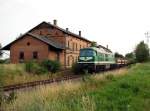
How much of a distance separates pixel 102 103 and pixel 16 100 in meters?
3.13

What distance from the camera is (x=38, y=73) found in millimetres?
35750

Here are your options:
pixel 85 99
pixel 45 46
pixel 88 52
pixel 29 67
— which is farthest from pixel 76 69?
pixel 85 99

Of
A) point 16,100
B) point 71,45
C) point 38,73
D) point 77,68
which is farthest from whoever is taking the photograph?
point 71,45

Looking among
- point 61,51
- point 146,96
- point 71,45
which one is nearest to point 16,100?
point 146,96

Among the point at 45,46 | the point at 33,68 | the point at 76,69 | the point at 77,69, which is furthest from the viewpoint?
the point at 45,46

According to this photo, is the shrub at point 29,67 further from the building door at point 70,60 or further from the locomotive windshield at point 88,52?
the building door at point 70,60

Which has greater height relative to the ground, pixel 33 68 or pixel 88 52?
pixel 88 52

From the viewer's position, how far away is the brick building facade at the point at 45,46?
160 ft

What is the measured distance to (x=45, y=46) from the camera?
1898 inches

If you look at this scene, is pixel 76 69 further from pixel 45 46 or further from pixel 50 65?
pixel 45 46

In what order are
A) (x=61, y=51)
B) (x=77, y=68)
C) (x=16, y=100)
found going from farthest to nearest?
(x=61, y=51) < (x=77, y=68) < (x=16, y=100)

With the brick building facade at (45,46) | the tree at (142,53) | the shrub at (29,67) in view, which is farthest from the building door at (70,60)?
the tree at (142,53)

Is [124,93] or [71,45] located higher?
[71,45]

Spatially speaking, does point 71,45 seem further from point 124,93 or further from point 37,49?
point 124,93
